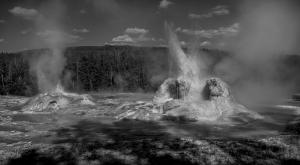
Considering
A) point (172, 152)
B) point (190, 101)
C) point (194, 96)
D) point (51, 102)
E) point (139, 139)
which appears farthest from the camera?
point (51, 102)

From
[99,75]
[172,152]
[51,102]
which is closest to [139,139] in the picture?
[172,152]

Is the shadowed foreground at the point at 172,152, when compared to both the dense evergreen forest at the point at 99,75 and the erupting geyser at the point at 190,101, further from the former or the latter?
the dense evergreen forest at the point at 99,75

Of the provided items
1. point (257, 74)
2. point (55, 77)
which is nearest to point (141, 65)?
point (55, 77)

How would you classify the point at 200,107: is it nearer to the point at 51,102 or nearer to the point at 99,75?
the point at 51,102

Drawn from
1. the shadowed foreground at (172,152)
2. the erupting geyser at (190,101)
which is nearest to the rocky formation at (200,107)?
the erupting geyser at (190,101)

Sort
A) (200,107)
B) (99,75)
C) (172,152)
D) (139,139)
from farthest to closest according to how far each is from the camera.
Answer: (99,75), (200,107), (139,139), (172,152)

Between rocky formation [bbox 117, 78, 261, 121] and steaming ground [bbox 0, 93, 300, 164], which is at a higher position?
rocky formation [bbox 117, 78, 261, 121]

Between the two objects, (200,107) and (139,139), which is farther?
(200,107)

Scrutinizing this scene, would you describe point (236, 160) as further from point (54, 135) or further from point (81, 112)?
point (81, 112)

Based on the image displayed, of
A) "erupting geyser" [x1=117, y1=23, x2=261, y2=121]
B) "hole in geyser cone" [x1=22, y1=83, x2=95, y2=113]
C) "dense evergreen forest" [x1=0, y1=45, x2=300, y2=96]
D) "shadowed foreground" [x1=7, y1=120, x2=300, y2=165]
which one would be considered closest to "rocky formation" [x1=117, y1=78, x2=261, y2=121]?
"erupting geyser" [x1=117, y1=23, x2=261, y2=121]

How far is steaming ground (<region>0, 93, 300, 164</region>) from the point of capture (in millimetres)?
9781

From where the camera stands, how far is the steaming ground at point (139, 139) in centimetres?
978

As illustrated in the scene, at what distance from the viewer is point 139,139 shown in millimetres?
13438

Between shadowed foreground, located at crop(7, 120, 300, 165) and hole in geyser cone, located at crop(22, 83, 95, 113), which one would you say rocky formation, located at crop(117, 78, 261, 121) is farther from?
shadowed foreground, located at crop(7, 120, 300, 165)
